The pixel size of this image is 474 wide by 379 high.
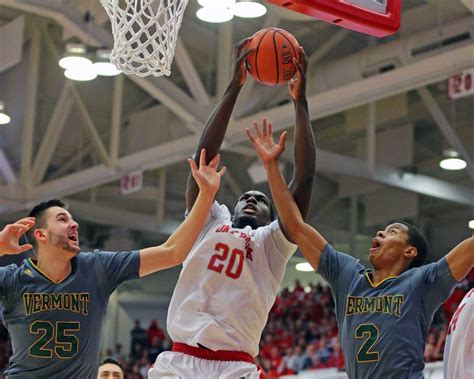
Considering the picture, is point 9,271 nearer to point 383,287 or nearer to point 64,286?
point 64,286

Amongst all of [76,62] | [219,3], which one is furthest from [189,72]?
[219,3]

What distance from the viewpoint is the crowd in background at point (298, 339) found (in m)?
14.1

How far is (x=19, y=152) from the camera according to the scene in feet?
52.6

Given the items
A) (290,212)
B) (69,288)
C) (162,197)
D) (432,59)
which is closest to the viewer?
(69,288)

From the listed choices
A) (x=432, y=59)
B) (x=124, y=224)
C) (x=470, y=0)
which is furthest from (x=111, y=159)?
(x=470, y=0)

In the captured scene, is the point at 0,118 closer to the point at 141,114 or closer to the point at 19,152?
the point at 19,152

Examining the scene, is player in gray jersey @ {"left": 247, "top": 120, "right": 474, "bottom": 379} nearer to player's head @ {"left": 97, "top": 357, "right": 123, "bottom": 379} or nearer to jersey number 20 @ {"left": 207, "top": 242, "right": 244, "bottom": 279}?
jersey number 20 @ {"left": 207, "top": 242, "right": 244, "bottom": 279}

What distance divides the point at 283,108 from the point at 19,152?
5156 mm

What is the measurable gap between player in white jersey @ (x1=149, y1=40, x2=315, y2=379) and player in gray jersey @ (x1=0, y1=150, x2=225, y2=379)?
0.41 m

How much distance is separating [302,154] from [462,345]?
1.38 meters

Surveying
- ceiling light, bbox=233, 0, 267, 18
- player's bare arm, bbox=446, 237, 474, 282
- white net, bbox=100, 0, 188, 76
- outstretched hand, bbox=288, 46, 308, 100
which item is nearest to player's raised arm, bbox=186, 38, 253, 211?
outstretched hand, bbox=288, 46, 308, 100

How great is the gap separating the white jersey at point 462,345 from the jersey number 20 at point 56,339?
188 cm

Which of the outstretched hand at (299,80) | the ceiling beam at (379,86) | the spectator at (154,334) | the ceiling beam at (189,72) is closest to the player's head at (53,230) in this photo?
the outstretched hand at (299,80)

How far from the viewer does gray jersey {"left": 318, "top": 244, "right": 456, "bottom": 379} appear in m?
5.18
